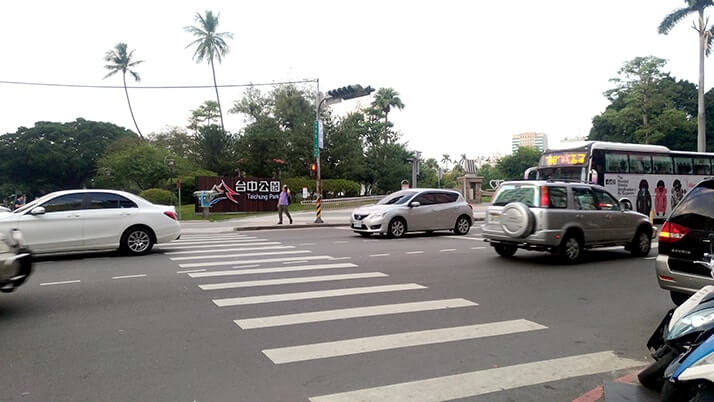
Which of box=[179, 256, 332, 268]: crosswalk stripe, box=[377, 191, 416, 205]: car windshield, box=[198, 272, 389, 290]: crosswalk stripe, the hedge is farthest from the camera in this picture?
the hedge

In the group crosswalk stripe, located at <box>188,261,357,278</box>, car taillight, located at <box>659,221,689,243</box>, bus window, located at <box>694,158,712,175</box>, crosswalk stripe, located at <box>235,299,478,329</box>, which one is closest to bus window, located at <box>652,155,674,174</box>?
bus window, located at <box>694,158,712,175</box>

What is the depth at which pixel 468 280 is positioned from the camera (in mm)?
8711

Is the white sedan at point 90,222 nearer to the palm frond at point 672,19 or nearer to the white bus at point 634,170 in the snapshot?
the white bus at point 634,170

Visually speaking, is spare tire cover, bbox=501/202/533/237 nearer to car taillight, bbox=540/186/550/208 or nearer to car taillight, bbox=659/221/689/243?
car taillight, bbox=540/186/550/208

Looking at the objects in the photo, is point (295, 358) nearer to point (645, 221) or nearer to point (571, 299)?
point (571, 299)

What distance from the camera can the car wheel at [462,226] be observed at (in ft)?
57.3

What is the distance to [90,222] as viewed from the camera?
11375 millimetres

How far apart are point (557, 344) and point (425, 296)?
241 centimetres

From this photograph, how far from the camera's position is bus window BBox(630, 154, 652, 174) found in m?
21.2

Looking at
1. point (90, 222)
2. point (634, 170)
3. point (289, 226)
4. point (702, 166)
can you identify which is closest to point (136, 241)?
point (90, 222)

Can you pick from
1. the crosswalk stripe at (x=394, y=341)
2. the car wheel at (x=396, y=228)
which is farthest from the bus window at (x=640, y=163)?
the crosswalk stripe at (x=394, y=341)

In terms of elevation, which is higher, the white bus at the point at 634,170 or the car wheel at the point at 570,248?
the white bus at the point at 634,170

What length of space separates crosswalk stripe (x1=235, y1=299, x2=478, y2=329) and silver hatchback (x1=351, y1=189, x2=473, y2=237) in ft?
28.9

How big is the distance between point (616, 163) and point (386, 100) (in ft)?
147
